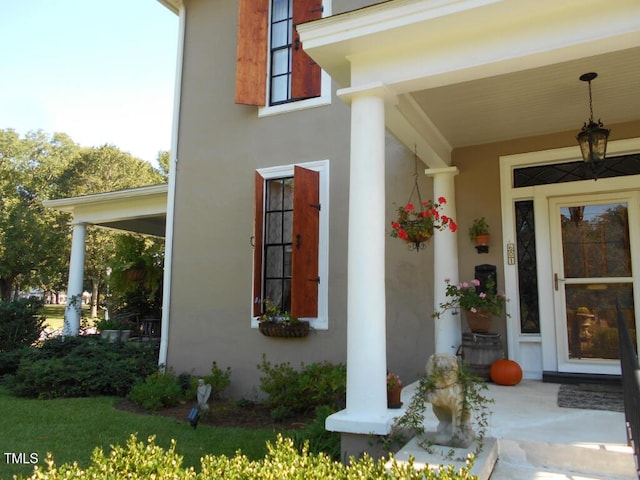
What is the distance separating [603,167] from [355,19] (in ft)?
10.3

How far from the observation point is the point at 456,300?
501 cm

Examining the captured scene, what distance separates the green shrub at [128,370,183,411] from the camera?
5.75 meters

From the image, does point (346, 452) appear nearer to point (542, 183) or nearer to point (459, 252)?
point (459, 252)

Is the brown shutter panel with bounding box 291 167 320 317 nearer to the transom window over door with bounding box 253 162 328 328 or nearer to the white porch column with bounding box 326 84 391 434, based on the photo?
the transom window over door with bounding box 253 162 328 328

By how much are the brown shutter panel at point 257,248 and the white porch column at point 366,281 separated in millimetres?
2802

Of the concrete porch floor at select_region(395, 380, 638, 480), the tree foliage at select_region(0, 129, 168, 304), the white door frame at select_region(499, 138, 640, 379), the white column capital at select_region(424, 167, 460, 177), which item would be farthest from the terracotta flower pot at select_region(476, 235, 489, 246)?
the tree foliage at select_region(0, 129, 168, 304)

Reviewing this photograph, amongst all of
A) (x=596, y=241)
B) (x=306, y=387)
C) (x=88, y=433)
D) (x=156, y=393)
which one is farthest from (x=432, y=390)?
(x=156, y=393)

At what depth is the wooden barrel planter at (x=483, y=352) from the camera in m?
4.84

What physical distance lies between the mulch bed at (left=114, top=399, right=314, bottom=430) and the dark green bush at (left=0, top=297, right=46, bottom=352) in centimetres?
333

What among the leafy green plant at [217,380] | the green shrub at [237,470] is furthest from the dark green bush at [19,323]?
the green shrub at [237,470]

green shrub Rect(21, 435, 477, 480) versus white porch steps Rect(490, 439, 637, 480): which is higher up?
green shrub Rect(21, 435, 477, 480)

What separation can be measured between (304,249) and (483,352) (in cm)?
226

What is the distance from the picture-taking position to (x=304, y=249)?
577 cm

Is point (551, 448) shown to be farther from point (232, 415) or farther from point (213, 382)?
point (213, 382)
